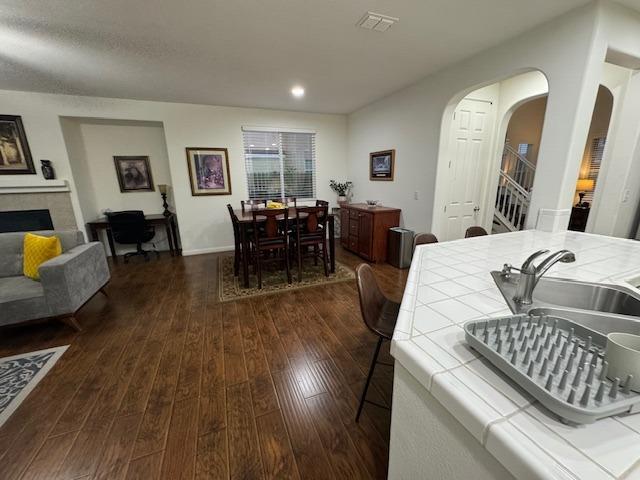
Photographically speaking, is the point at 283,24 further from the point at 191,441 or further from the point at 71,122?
the point at 71,122

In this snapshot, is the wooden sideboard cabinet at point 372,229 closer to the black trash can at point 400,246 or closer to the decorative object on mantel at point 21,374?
the black trash can at point 400,246

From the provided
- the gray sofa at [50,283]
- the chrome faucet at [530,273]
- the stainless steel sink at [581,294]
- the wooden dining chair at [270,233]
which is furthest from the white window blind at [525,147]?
the gray sofa at [50,283]

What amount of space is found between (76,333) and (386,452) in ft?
9.17

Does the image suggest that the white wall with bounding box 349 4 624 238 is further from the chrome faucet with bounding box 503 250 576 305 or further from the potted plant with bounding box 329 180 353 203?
the chrome faucet with bounding box 503 250 576 305

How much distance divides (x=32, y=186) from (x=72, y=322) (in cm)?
281

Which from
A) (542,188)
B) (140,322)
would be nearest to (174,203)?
(140,322)

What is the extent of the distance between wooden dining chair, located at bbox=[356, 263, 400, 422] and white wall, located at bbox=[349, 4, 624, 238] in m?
1.81

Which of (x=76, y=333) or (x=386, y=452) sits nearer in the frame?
(x=386, y=452)

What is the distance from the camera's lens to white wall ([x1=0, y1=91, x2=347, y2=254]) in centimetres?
370

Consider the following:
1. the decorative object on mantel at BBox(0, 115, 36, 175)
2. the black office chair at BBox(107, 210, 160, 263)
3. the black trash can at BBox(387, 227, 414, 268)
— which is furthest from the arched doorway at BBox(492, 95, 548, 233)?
the decorative object on mantel at BBox(0, 115, 36, 175)

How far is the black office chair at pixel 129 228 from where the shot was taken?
409 centimetres

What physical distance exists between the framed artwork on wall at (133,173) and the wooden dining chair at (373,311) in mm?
4823

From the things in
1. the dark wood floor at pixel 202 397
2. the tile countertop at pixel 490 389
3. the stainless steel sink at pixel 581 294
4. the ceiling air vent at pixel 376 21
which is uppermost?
the ceiling air vent at pixel 376 21

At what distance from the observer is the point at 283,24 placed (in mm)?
2113
